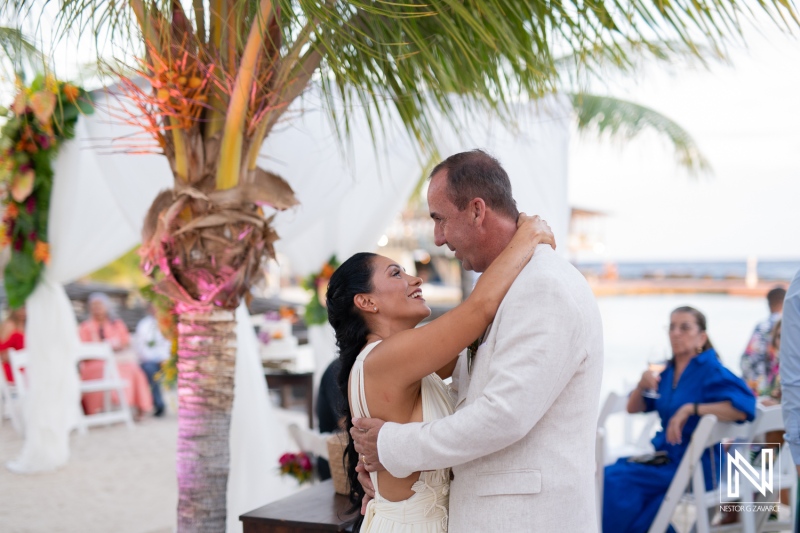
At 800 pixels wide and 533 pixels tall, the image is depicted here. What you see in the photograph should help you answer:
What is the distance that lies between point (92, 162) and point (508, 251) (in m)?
6.25

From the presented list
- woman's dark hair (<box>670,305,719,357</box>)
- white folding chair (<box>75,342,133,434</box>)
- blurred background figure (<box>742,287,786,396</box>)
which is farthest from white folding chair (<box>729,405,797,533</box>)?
white folding chair (<box>75,342,133,434</box>)

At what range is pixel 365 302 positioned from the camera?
2184 millimetres

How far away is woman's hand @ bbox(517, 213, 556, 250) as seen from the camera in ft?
6.69

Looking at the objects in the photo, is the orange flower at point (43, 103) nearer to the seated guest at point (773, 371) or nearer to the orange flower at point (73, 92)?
the orange flower at point (73, 92)

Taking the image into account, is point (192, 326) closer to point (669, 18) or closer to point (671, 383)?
point (669, 18)

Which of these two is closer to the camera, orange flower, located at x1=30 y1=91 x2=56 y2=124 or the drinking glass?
the drinking glass

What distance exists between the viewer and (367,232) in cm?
747

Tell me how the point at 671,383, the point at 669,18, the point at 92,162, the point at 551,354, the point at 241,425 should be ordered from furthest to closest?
the point at 92,162 < the point at 241,425 < the point at 671,383 < the point at 669,18 < the point at 551,354

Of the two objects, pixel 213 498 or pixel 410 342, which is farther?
pixel 213 498

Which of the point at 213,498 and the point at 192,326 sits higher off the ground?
the point at 192,326

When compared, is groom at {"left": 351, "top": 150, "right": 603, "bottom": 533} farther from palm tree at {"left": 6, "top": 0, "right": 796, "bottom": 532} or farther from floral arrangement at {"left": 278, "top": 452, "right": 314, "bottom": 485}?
floral arrangement at {"left": 278, "top": 452, "right": 314, "bottom": 485}

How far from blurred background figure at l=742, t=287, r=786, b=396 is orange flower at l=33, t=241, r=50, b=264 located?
20.8ft

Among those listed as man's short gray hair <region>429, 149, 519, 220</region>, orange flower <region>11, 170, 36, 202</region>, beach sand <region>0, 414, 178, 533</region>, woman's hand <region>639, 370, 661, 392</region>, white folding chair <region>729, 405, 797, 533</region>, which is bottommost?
beach sand <region>0, 414, 178, 533</region>

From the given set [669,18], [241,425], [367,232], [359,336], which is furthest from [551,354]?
[367,232]
